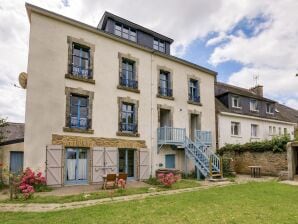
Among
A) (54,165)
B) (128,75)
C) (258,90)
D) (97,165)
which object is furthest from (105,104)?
(258,90)

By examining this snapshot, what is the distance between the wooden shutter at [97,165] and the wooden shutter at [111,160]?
258mm

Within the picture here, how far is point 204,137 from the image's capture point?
61.5 ft

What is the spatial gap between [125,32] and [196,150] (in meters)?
9.69

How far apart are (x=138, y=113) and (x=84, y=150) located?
13.8ft

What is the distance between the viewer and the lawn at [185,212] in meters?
6.61

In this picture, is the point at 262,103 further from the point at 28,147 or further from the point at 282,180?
the point at 28,147

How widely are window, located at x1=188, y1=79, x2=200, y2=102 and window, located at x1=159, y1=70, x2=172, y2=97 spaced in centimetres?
206

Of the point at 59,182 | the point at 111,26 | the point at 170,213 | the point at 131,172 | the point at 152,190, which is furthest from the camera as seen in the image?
the point at 111,26

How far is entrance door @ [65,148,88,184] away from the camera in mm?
13548

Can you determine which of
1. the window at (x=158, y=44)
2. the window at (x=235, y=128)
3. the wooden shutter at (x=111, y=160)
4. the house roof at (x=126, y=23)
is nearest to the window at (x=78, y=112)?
the wooden shutter at (x=111, y=160)

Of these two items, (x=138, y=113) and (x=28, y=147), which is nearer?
(x=28, y=147)

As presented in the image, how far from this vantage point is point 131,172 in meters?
15.9

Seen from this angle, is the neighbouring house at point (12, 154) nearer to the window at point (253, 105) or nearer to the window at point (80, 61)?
the window at point (80, 61)

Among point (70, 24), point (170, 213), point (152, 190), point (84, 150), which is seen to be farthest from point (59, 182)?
point (70, 24)
